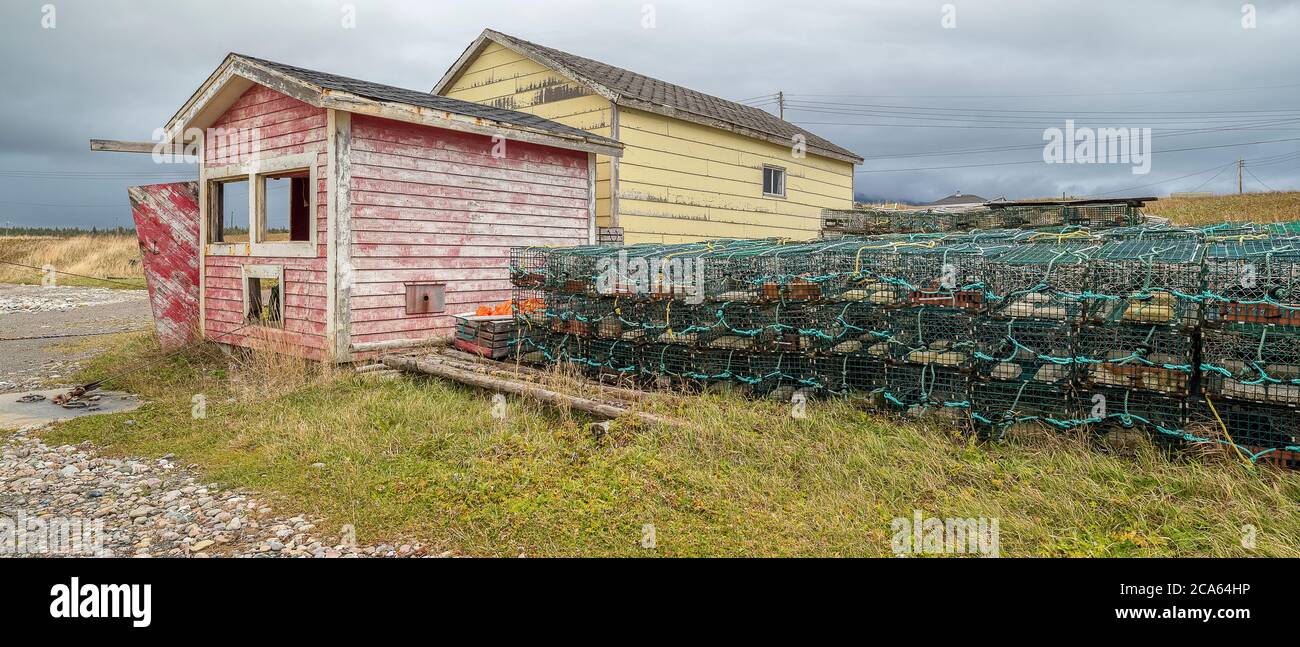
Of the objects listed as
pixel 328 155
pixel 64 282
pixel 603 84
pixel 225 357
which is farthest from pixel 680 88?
pixel 64 282

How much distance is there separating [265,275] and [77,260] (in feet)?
105

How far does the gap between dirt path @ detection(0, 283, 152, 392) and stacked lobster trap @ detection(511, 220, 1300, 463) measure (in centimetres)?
916

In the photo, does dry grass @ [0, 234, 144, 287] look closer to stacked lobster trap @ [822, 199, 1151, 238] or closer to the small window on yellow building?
the small window on yellow building

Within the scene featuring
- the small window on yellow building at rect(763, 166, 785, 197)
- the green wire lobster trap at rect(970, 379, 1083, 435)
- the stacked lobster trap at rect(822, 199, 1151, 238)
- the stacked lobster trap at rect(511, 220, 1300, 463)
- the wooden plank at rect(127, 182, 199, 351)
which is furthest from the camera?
the small window on yellow building at rect(763, 166, 785, 197)

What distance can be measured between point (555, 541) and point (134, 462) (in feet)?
15.0

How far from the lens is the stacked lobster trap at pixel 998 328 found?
5047 mm

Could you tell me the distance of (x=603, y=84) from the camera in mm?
13469

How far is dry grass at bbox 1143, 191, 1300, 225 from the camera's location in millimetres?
31016

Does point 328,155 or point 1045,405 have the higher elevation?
point 328,155

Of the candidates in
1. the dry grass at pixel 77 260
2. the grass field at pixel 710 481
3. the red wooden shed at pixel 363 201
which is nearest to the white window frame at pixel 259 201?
the red wooden shed at pixel 363 201

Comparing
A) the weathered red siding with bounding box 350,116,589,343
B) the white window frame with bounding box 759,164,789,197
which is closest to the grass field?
the weathered red siding with bounding box 350,116,589,343

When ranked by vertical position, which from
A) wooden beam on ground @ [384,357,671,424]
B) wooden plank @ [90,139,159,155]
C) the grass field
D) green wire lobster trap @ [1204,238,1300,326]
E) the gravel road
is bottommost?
the gravel road
